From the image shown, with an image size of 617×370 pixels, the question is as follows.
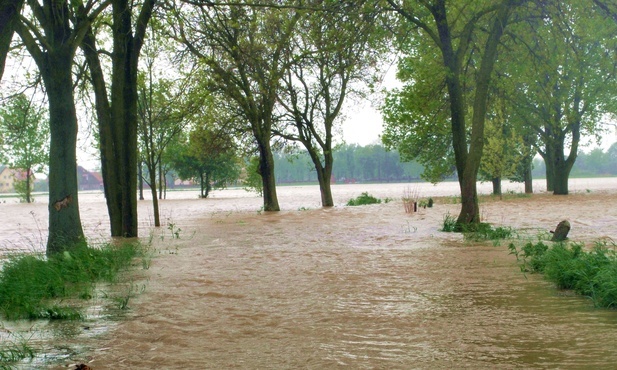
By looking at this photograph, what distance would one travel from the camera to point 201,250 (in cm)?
1416

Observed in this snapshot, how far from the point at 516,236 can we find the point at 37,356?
1246 centimetres

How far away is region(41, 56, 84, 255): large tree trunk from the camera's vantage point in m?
12.1

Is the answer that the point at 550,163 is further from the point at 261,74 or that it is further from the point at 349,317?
the point at 349,317

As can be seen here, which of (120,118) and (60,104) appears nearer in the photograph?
(60,104)

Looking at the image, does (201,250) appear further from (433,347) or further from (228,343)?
(433,347)

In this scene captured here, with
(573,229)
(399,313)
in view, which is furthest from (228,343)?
(573,229)

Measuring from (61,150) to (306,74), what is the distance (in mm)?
24169

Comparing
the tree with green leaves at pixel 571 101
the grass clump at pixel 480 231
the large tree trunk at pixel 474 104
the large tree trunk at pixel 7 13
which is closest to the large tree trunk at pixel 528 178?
the tree with green leaves at pixel 571 101

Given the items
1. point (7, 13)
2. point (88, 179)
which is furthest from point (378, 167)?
point (7, 13)

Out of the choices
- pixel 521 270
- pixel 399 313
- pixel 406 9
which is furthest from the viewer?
pixel 406 9

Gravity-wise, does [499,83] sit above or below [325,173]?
above

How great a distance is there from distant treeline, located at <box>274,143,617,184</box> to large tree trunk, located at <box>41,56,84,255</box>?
113 meters

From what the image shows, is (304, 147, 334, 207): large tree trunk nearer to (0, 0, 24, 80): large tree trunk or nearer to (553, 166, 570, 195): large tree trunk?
(553, 166, 570, 195): large tree trunk

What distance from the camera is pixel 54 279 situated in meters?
8.91
